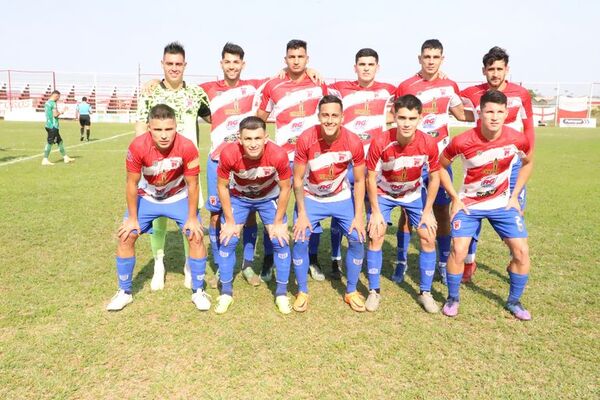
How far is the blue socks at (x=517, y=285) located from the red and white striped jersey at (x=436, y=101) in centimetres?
156

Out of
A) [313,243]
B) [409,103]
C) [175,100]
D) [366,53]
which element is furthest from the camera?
[313,243]

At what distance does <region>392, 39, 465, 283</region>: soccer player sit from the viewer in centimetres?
504

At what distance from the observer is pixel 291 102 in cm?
506

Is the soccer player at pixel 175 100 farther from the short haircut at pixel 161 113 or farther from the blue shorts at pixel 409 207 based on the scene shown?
the blue shorts at pixel 409 207

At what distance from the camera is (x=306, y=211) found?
4523mm

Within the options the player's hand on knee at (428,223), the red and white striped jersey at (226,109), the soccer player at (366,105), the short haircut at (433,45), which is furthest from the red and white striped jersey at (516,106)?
the red and white striped jersey at (226,109)

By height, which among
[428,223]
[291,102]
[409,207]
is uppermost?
[291,102]

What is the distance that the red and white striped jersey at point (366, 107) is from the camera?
16.9 feet

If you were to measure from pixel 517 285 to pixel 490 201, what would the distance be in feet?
2.69

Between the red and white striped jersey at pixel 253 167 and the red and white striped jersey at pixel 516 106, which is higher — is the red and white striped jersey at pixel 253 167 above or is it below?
below

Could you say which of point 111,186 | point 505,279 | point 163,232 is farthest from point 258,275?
point 111,186

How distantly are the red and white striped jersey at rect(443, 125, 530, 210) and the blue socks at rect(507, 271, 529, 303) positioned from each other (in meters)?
0.68

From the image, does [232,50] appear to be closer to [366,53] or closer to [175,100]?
[175,100]

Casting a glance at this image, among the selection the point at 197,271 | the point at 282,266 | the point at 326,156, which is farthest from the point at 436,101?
the point at 197,271
